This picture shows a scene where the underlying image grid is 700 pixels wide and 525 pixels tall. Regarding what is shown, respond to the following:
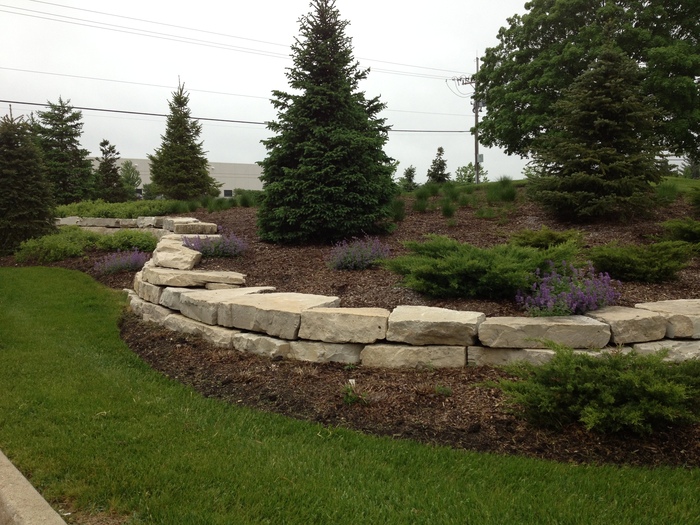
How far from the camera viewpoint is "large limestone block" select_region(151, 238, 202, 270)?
21.9ft

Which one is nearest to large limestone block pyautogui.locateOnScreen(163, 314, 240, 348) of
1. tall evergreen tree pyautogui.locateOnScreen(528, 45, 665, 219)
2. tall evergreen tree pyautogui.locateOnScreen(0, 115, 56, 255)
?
tall evergreen tree pyautogui.locateOnScreen(528, 45, 665, 219)

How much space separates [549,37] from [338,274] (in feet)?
51.1

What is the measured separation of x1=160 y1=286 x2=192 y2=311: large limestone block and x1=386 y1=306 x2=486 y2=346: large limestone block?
273cm

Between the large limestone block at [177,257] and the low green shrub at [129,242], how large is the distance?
3.27 metres

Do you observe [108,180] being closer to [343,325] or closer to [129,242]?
[129,242]

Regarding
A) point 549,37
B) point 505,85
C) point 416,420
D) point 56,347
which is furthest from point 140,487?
point 549,37

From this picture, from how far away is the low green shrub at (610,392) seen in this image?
9.28 feet

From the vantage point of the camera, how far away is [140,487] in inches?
98.2

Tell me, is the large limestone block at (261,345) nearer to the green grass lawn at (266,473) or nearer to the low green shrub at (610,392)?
the green grass lawn at (266,473)

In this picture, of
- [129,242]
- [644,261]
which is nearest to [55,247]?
[129,242]

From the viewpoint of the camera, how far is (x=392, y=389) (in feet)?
12.1

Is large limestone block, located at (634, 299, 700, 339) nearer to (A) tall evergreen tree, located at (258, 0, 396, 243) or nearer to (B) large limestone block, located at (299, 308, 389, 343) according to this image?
(B) large limestone block, located at (299, 308, 389, 343)

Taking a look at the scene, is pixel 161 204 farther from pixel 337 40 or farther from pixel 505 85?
pixel 505 85

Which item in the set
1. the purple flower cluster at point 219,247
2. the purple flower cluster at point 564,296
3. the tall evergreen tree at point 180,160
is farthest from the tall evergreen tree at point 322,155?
the tall evergreen tree at point 180,160
